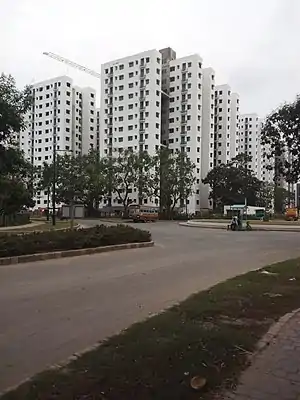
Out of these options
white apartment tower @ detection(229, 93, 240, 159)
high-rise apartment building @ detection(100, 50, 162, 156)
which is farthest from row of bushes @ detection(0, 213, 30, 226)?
white apartment tower @ detection(229, 93, 240, 159)

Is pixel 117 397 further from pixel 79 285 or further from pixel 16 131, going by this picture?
pixel 16 131

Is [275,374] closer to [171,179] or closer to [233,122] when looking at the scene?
[171,179]

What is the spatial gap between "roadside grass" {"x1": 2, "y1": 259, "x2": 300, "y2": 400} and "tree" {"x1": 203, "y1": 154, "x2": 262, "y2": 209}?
91350mm

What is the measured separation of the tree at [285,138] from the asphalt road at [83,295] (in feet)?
16.7

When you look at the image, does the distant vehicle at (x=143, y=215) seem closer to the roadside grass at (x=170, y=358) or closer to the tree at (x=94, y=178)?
the tree at (x=94, y=178)

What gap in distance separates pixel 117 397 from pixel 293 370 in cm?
201

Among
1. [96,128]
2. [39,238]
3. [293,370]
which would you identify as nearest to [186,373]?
[293,370]

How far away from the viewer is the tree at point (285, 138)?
2005 cm

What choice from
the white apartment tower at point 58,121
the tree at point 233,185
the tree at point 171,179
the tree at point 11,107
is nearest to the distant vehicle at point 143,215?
the tree at point 171,179

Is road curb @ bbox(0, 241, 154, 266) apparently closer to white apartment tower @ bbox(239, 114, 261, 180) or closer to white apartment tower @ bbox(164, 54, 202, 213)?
white apartment tower @ bbox(164, 54, 202, 213)

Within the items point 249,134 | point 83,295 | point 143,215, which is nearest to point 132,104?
point 143,215

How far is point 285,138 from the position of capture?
20.8 metres

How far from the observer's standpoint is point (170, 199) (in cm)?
8531

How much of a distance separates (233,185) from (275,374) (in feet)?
311
